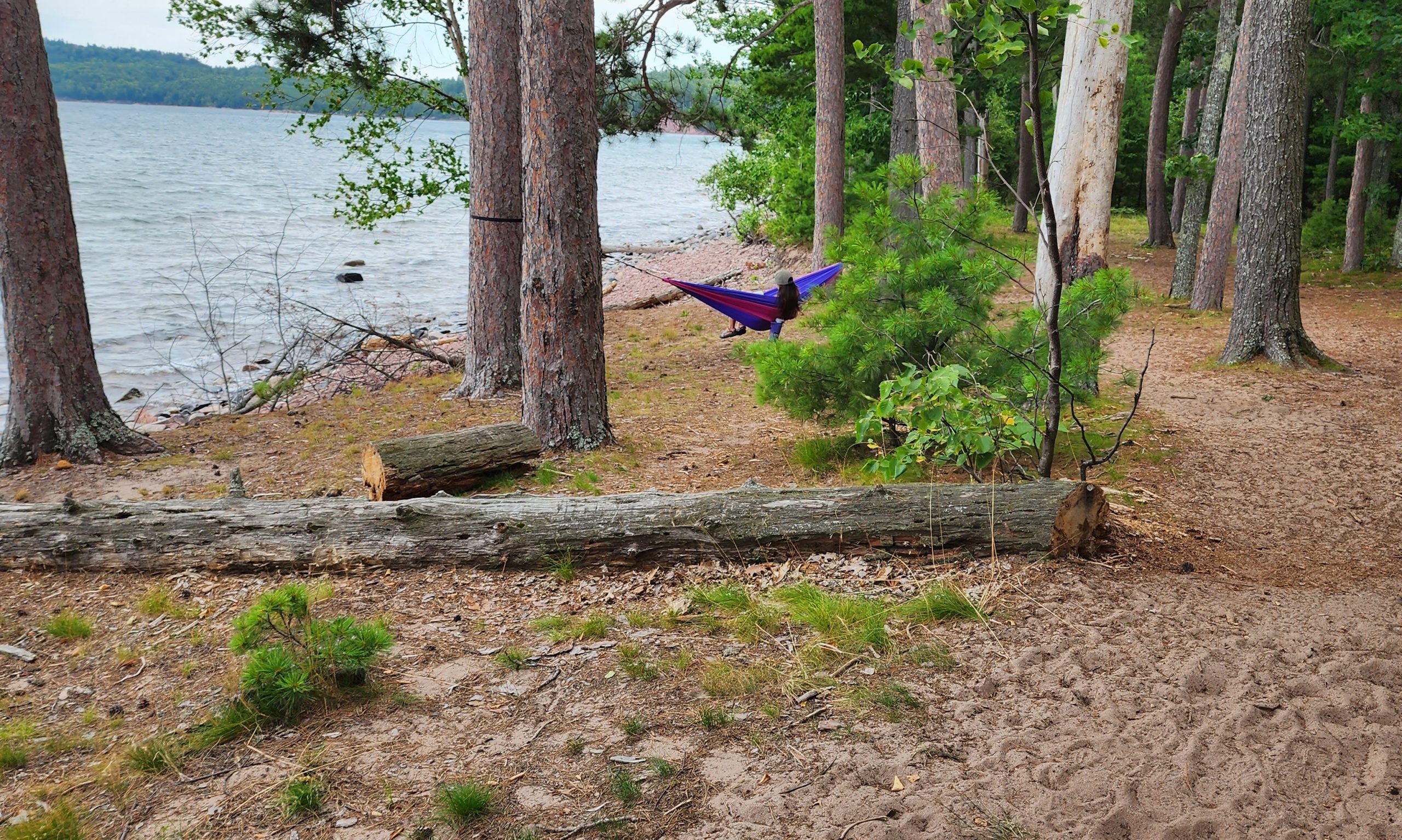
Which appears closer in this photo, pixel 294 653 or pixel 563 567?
pixel 294 653

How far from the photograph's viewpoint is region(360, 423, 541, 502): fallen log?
4160 mm

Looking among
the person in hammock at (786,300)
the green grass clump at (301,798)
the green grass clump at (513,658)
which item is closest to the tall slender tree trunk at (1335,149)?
Answer: the person in hammock at (786,300)

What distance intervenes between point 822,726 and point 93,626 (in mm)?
2698

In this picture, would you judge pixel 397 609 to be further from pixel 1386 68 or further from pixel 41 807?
pixel 1386 68

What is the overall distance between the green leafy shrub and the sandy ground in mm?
90

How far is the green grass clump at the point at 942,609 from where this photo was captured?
3.14 metres

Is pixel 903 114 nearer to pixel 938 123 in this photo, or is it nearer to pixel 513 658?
pixel 938 123

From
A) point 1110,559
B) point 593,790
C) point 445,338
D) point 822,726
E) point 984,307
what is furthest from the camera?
point 445,338

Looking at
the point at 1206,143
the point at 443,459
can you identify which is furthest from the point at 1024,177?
the point at 443,459

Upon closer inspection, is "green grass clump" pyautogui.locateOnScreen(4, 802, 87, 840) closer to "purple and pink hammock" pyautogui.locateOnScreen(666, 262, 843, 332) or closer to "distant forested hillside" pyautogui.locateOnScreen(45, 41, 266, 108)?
"purple and pink hammock" pyautogui.locateOnScreen(666, 262, 843, 332)

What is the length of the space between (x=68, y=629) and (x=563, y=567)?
1785 mm

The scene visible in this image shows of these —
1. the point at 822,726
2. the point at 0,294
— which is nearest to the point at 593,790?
the point at 822,726

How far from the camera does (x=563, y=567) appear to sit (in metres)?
3.60

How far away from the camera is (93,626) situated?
11.1 feet
